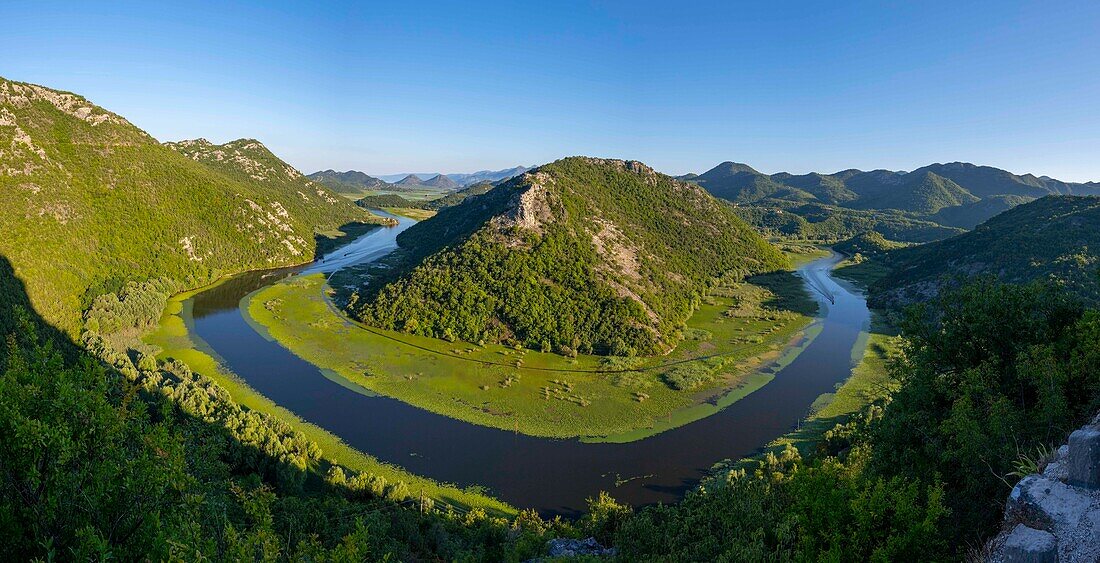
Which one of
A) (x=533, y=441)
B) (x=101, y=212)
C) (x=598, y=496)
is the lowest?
(x=598, y=496)

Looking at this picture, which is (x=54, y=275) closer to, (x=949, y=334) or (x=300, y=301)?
(x=300, y=301)

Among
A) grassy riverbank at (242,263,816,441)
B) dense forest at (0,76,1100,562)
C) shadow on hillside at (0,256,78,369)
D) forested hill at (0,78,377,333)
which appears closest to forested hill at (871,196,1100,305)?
dense forest at (0,76,1100,562)

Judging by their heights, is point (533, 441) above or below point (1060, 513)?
below

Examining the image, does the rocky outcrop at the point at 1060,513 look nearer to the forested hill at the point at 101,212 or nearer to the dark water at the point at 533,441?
the dark water at the point at 533,441

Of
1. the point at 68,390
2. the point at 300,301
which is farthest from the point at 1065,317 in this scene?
the point at 300,301

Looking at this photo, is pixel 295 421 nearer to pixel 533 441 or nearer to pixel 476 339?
pixel 533 441

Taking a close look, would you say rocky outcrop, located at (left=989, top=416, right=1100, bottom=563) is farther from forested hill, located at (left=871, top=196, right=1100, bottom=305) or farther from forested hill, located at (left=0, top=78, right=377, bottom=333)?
forested hill, located at (left=0, top=78, right=377, bottom=333)

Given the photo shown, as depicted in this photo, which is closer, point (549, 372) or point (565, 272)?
point (549, 372)

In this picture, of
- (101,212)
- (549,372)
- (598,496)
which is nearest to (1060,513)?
(598,496)
